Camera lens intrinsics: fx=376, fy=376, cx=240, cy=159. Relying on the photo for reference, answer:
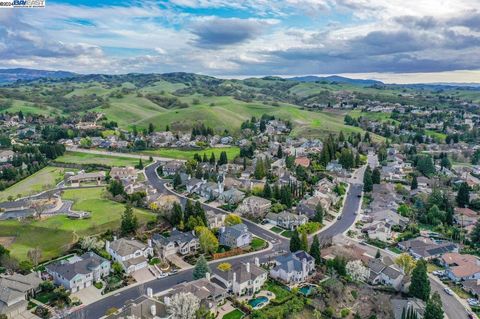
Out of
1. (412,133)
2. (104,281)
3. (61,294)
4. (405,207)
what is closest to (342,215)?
(405,207)

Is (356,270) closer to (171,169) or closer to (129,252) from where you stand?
(129,252)

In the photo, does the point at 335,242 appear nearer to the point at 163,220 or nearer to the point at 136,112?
the point at 163,220

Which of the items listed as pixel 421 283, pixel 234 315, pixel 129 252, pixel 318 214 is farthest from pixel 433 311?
pixel 129 252

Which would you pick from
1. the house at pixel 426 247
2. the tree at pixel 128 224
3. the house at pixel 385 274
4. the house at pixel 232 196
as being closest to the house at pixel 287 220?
the house at pixel 232 196

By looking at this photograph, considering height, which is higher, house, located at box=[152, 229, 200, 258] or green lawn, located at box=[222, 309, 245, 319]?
house, located at box=[152, 229, 200, 258]

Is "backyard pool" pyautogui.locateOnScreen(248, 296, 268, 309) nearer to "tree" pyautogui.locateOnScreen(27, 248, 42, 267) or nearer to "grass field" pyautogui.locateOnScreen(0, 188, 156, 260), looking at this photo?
"grass field" pyautogui.locateOnScreen(0, 188, 156, 260)

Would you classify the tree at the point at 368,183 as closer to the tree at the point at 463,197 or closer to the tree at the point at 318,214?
the tree at the point at 463,197

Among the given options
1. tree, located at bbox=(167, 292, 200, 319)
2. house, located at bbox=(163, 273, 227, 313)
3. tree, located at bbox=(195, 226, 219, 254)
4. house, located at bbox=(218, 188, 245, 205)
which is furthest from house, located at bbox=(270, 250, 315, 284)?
house, located at bbox=(218, 188, 245, 205)
